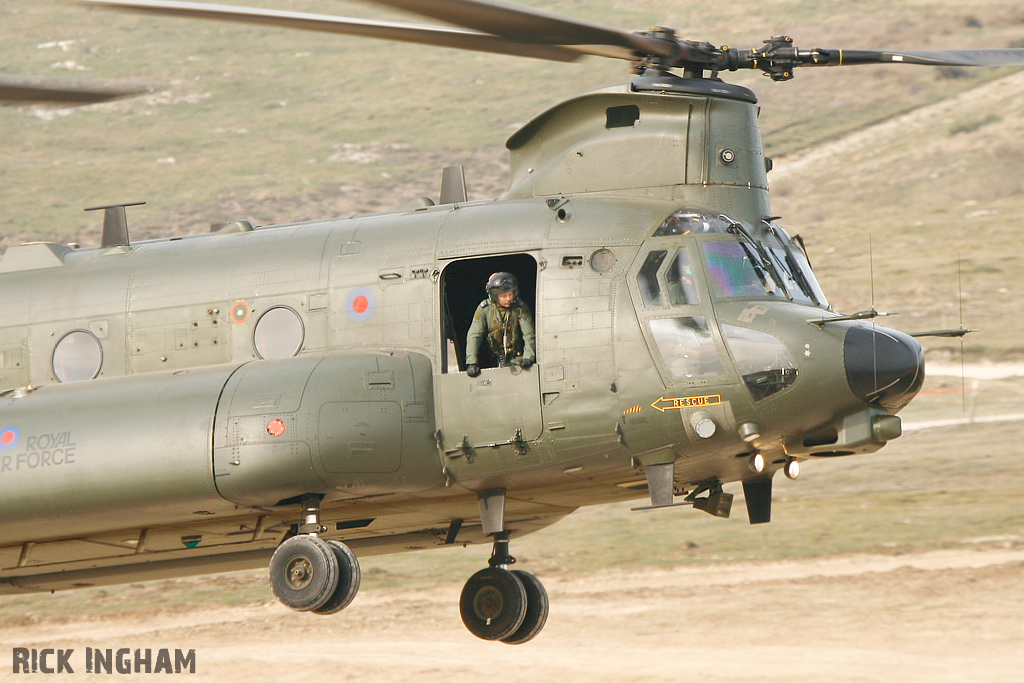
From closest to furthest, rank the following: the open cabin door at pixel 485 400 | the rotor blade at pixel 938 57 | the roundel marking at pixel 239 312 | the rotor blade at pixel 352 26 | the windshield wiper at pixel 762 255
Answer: the rotor blade at pixel 352 26 < the open cabin door at pixel 485 400 < the windshield wiper at pixel 762 255 < the rotor blade at pixel 938 57 < the roundel marking at pixel 239 312

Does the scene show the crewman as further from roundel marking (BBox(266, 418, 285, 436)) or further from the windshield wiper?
the windshield wiper

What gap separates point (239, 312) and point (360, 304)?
3.89ft

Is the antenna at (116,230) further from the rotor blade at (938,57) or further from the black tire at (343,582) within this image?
the rotor blade at (938,57)

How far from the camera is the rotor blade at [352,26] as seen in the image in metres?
8.62

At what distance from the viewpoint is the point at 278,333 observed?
11.2m

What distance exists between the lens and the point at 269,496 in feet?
34.0

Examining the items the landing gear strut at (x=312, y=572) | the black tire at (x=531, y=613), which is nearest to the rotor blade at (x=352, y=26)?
the landing gear strut at (x=312, y=572)

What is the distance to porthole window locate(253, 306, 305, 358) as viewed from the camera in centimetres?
1116

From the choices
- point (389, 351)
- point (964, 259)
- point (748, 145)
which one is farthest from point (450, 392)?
point (964, 259)

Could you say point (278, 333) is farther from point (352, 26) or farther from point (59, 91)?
point (352, 26)

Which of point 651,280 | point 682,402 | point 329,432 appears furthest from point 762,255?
point 329,432

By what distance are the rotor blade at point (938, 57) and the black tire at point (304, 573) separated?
593cm

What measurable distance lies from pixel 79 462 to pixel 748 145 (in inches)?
249

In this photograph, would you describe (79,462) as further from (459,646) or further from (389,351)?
(459,646)
